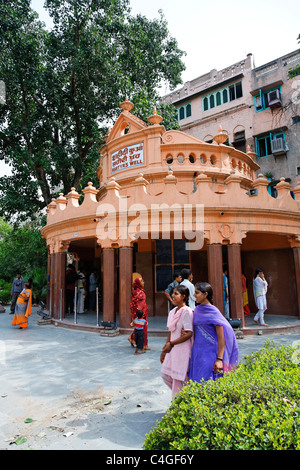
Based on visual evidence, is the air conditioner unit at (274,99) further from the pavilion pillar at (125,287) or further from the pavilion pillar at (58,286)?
the pavilion pillar at (58,286)

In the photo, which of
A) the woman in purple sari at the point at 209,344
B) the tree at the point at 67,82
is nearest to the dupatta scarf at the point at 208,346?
the woman in purple sari at the point at 209,344

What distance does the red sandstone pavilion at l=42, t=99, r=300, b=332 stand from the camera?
8.48 m

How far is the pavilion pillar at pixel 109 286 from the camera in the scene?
868 centimetres

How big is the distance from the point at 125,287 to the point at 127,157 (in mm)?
5155

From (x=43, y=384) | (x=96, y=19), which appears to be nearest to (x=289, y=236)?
(x=43, y=384)

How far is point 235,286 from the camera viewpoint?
8.36 m

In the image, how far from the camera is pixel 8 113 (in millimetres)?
18000

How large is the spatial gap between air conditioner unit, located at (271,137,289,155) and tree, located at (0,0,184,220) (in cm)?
734

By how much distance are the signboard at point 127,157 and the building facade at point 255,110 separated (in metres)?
11.9

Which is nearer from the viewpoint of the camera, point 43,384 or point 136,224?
point 43,384

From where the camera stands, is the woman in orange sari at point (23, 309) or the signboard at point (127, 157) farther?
the signboard at point (127, 157)

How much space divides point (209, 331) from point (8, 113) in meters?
19.1

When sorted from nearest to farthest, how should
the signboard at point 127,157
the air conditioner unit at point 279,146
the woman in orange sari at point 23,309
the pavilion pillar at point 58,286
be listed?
the woman in orange sari at point 23,309 → the pavilion pillar at point 58,286 → the signboard at point 127,157 → the air conditioner unit at point 279,146

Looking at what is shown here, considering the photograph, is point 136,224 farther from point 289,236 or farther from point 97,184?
point 97,184
